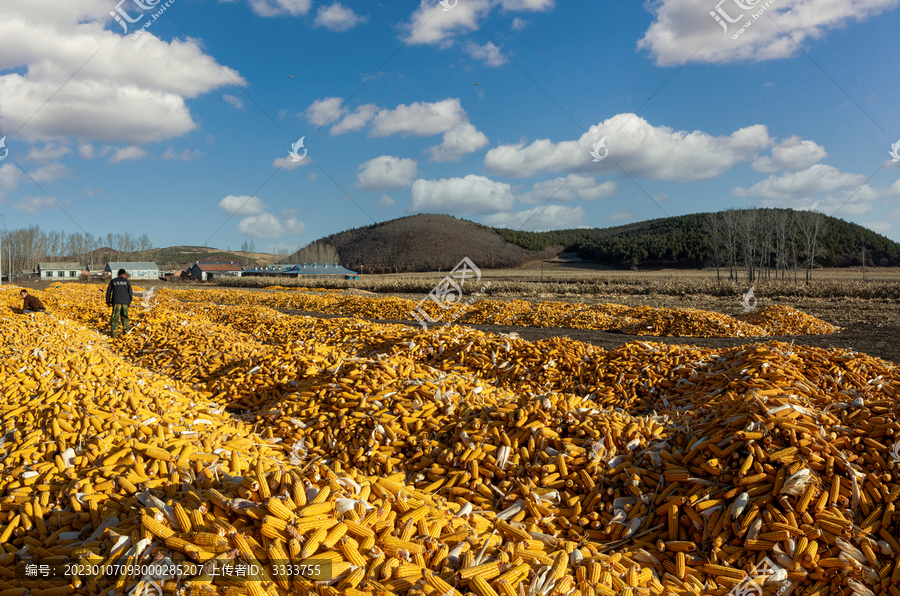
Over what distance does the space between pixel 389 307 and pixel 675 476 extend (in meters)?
15.5

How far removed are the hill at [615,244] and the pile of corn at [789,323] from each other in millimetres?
42236

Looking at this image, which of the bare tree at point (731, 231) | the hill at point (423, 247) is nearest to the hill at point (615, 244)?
the bare tree at point (731, 231)

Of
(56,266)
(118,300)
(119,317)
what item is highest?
(56,266)

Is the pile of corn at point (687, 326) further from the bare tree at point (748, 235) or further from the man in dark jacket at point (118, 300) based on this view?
the bare tree at point (748, 235)

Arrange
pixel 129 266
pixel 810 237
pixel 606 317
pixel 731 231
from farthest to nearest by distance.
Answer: pixel 129 266
pixel 731 231
pixel 810 237
pixel 606 317

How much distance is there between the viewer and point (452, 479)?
12.1ft

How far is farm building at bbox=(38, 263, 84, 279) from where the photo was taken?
77438mm

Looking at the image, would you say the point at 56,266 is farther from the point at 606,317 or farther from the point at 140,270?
the point at 606,317

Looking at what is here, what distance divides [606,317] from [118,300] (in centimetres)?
1306

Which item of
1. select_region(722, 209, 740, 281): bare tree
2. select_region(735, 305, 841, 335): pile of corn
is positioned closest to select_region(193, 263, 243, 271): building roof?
select_region(722, 209, 740, 281): bare tree

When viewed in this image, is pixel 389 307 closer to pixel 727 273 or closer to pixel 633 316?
pixel 633 316

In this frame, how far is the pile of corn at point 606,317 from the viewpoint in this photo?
1288 centimetres

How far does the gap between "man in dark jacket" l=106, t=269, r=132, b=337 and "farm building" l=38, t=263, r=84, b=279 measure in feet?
281

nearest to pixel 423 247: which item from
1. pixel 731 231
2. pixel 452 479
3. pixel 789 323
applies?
pixel 731 231
